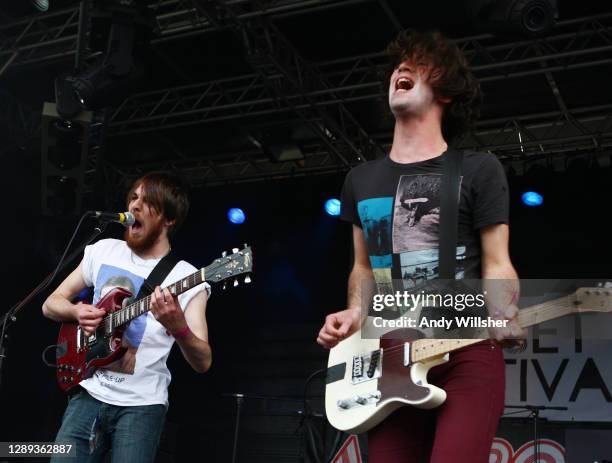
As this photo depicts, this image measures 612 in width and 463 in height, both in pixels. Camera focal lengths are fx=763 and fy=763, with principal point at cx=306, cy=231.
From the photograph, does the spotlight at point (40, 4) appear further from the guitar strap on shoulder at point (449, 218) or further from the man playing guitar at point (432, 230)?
the guitar strap on shoulder at point (449, 218)

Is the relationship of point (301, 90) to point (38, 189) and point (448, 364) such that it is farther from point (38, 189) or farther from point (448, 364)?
point (448, 364)

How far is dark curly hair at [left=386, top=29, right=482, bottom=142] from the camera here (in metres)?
2.30

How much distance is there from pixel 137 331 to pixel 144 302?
14cm

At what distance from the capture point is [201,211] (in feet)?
32.5

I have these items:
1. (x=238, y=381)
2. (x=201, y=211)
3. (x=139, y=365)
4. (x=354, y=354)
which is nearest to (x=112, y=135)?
(x=201, y=211)

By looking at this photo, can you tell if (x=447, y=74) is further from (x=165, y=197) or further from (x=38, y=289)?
(x=38, y=289)

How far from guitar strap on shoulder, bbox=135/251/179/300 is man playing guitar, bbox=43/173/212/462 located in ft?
Result: 0.08

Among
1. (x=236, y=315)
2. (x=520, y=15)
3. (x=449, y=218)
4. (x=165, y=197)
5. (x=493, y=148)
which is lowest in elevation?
(x=449, y=218)

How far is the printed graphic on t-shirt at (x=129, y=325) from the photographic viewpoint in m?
3.06

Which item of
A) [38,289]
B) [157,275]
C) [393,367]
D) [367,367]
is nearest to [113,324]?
[157,275]

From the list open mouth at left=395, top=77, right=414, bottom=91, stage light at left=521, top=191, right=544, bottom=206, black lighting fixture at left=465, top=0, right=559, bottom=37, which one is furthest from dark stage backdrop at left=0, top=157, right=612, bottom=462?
open mouth at left=395, top=77, right=414, bottom=91

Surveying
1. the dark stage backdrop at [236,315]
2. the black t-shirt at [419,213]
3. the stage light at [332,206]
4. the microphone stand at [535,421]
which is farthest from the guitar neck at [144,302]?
A: the stage light at [332,206]

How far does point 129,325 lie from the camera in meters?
3.15

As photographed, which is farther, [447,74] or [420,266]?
[447,74]
